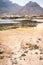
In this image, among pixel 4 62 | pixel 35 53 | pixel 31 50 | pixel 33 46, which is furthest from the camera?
pixel 33 46

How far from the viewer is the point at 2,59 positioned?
15.1 m

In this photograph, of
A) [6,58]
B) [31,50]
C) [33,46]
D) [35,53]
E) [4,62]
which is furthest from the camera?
[33,46]

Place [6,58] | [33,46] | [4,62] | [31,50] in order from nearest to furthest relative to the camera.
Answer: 1. [4,62]
2. [6,58]
3. [31,50]
4. [33,46]

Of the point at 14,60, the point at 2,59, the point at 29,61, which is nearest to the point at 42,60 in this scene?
the point at 29,61

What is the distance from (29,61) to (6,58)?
216 cm

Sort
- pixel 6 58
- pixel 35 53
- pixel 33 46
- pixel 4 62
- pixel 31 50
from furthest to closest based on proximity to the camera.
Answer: pixel 33 46, pixel 31 50, pixel 35 53, pixel 6 58, pixel 4 62

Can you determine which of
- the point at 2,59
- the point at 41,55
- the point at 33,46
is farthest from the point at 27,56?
the point at 33,46

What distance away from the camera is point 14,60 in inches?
569

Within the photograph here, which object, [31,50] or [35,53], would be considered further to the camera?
[31,50]

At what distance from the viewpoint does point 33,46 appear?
1922 centimetres

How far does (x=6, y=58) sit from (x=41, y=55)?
303cm

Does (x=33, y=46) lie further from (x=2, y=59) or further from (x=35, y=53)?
Answer: (x=2, y=59)

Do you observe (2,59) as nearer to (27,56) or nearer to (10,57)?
(10,57)

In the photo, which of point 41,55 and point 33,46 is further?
point 33,46
